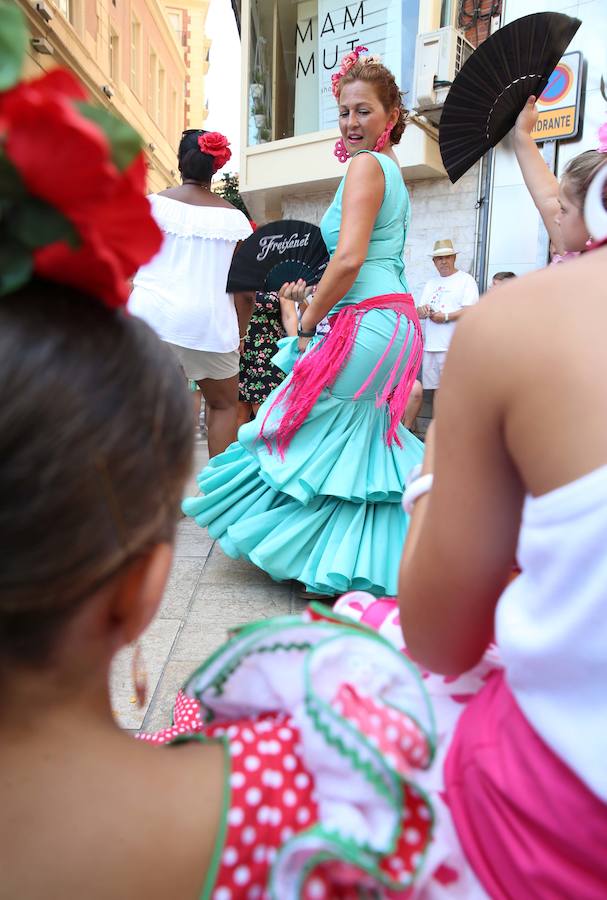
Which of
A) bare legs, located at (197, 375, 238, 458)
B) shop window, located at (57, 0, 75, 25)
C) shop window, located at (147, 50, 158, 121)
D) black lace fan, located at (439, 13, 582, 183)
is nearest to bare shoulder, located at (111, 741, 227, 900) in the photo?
black lace fan, located at (439, 13, 582, 183)

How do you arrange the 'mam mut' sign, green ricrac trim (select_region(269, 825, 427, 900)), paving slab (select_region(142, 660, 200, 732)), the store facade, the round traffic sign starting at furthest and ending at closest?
the 'mam mut' sign, the store facade, the round traffic sign, paving slab (select_region(142, 660, 200, 732)), green ricrac trim (select_region(269, 825, 427, 900))

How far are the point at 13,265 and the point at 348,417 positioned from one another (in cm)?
229

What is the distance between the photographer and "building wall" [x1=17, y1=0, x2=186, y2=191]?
44.5 feet

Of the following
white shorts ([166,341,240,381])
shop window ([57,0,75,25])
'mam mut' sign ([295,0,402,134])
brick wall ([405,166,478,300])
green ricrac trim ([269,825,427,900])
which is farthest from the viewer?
shop window ([57,0,75,25])

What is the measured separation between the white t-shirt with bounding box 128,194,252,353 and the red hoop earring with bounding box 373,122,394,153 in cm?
89

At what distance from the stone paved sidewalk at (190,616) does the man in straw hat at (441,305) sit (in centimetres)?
378

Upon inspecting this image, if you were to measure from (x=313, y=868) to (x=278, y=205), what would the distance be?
1008cm

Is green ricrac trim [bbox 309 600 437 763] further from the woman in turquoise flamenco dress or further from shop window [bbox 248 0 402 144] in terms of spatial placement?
shop window [bbox 248 0 402 144]

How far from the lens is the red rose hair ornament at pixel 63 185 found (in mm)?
535

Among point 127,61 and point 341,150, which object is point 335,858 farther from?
point 127,61

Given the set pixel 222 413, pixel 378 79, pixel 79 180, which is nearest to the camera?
pixel 79 180

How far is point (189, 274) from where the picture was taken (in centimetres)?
348

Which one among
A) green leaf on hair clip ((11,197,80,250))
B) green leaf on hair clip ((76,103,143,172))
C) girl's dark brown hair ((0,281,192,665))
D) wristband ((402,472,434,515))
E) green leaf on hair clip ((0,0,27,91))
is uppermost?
green leaf on hair clip ((0,0,27,91))

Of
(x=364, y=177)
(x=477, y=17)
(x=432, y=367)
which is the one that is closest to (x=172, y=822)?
(x=364, y=177)
